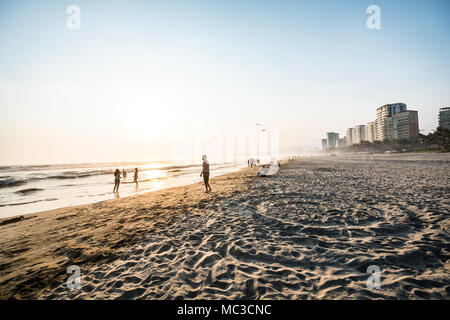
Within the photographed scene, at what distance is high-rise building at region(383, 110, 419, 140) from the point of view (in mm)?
155125

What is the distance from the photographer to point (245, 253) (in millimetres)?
4711

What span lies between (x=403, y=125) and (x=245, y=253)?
218135 mm

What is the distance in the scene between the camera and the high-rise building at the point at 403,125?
155 m

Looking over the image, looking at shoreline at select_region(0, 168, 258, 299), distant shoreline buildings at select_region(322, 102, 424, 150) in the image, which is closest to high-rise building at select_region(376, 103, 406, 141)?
distant shoreline buildings at select_region(322, 102, 424, 150)

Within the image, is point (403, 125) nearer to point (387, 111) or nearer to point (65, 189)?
point (387, 111)

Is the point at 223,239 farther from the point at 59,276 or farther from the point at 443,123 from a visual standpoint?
the point at 443,123

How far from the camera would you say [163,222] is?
762 cm

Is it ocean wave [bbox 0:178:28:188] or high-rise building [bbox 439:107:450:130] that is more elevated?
high-rise building [bbox 439:107:450:130]

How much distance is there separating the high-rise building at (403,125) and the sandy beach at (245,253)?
189770mm

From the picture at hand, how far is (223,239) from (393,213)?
20.6 ft

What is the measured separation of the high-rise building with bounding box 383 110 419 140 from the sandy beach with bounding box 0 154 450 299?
189770 millimetres

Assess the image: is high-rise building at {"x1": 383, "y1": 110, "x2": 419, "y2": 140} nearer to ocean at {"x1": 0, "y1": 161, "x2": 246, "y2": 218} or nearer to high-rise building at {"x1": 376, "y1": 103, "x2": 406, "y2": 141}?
high-rise building at {"x1": 376, "y1": 103, "x2": 406, "y2": 141}
